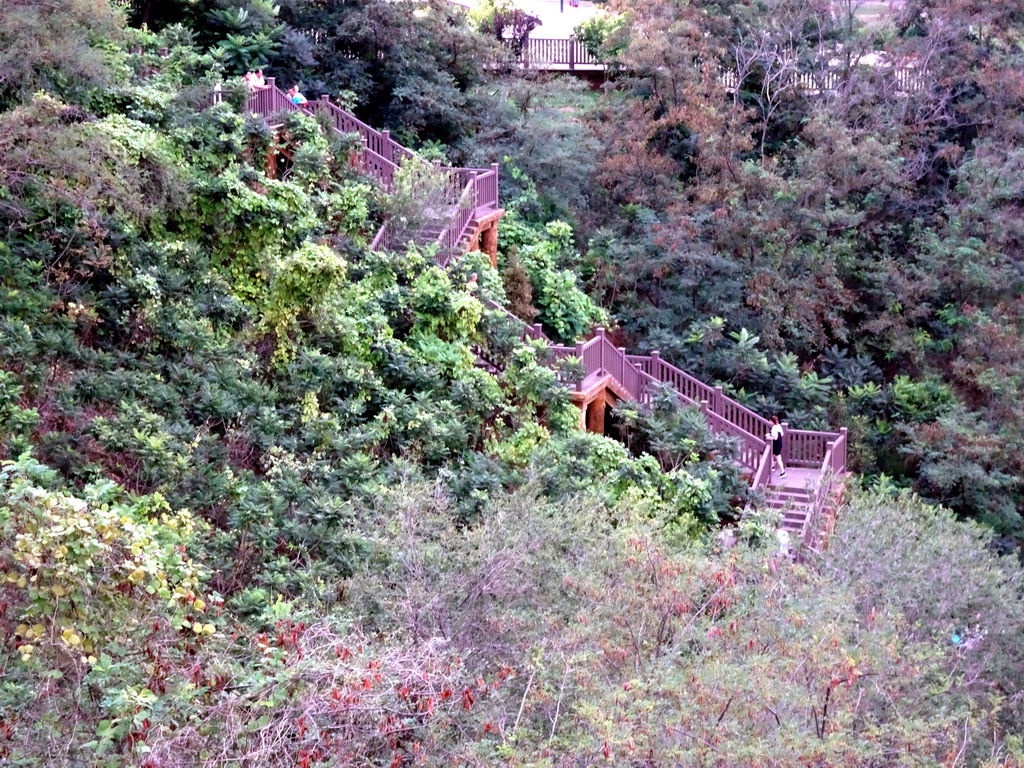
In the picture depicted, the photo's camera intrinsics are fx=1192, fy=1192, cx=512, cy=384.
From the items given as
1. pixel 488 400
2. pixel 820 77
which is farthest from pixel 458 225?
pixel 820 77

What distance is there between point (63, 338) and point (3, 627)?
563 cm

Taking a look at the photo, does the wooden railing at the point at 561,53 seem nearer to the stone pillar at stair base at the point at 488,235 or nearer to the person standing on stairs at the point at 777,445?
the stone pillar at stair base at the point at 488,235

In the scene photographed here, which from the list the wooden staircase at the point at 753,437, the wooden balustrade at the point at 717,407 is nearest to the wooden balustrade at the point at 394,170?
the wooden staircase at the point at 753,437

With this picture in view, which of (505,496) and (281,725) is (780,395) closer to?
(505,496)

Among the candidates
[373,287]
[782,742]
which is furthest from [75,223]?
[782,742]

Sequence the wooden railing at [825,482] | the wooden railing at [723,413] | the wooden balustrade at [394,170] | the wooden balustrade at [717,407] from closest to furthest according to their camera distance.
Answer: the wooden railing at [825,482]
the wooden railing at [723,413]
the wooden balustrade at [717,407]
the wooden balustrade at [394,170]

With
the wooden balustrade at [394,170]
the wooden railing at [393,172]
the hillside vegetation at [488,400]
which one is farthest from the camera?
Result: the wooden balustrade at [394,170]

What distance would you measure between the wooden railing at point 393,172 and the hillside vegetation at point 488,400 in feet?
2.09

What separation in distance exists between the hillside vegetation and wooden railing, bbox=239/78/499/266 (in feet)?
2.09

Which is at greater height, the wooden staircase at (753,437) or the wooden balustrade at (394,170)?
the wooden balustrade at (394,170)

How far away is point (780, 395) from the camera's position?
23.4 metres

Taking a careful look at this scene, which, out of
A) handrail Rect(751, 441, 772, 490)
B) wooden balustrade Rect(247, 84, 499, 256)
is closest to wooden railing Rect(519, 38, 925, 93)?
wooden balustrade Rect(247, 84, 499, 256)

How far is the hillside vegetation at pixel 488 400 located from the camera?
339 inches

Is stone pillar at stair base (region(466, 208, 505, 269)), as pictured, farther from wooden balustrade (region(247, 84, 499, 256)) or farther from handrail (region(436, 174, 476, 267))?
handrail (region(436, 174, 476, 267))
